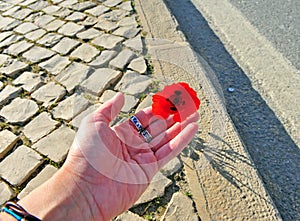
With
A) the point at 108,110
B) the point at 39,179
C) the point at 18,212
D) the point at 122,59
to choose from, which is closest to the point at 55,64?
the point at 122,59

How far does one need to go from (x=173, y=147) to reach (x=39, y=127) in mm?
1163

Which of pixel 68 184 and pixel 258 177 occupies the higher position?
pixel 68 184

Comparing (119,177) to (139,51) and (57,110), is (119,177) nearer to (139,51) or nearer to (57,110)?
(57,110)

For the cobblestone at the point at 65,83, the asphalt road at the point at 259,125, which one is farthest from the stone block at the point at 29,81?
the asphalt road at the point at 259,125

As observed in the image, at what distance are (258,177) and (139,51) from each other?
5.23 ft

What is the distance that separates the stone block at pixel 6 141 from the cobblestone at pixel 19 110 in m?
0.13

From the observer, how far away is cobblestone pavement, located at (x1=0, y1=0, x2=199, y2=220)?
2.25m

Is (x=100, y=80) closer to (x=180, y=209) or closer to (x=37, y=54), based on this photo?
(x=37, y=54)

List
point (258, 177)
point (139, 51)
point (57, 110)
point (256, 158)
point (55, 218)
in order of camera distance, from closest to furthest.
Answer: point (55, 218) → point (258, 177) → point (256, 158) → point (57, 110) → point (139, 51)

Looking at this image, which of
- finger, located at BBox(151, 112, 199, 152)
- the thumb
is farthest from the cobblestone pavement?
the thumb

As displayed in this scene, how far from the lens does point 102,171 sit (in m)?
1.83

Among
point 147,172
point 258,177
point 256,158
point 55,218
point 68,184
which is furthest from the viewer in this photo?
point 256,158

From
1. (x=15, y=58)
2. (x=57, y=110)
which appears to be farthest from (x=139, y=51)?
(x=15, y=58)

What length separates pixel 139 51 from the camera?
3.24 metres
